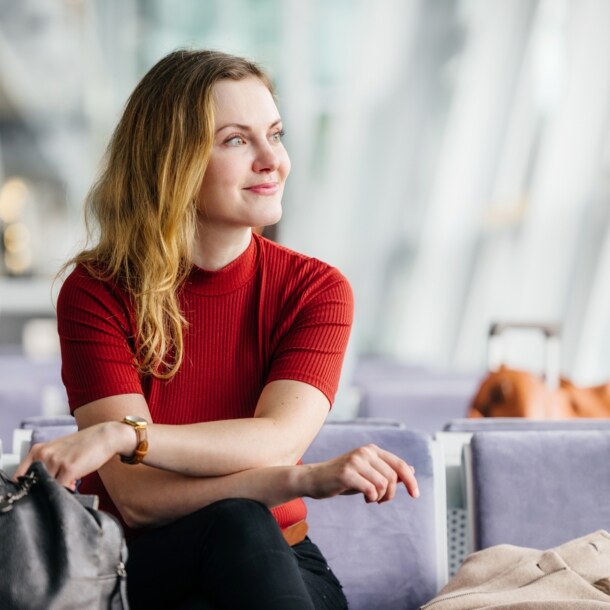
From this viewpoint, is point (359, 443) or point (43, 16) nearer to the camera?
point (359, 443)

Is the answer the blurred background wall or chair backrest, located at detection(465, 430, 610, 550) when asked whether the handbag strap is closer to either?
chair backrest, located at detection(465, 430, 610, 550)

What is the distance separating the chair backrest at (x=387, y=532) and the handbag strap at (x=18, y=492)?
2.67 feet

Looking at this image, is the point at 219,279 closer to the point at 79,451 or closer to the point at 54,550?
the point at 79,451

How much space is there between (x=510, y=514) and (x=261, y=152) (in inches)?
33.8

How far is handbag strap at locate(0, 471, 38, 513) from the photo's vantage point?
134 centimetres

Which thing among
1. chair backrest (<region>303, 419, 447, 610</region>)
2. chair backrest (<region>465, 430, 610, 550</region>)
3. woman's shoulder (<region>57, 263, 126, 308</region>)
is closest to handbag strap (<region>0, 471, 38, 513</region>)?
woman's shoulder (<region>57, 263, 126, 308</region>)

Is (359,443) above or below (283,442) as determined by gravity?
below

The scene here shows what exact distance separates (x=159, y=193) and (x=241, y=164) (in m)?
0.14

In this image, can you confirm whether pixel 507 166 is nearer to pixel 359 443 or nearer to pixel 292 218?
pixel 292 218

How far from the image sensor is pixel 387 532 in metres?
2.12

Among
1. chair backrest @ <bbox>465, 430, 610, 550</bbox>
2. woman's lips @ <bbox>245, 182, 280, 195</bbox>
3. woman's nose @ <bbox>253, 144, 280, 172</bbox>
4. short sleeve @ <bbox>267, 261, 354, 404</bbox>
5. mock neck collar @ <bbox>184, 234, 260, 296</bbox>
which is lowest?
chair backrest @ <bbox>465, 430, 610, 550</bbox>

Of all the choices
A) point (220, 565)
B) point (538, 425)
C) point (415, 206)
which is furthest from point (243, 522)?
point (415, 206)

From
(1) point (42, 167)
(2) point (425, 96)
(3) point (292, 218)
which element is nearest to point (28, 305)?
(1) point (42, 167)

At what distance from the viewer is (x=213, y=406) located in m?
1.78
